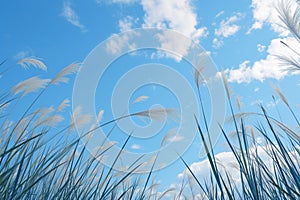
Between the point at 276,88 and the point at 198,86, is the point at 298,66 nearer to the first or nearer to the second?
the point at 276,88

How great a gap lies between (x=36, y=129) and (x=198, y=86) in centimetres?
148

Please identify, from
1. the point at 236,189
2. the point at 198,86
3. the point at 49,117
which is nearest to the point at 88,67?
the point at 49,117

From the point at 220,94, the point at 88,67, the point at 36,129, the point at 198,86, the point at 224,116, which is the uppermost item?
the point at 88,67

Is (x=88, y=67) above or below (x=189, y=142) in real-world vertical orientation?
above

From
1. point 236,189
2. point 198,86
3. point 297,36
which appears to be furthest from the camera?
point 236,189

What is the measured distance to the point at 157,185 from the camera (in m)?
4.21

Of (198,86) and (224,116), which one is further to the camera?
(224,116)

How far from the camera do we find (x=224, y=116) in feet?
9.20

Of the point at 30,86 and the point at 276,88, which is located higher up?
the point at 276,88

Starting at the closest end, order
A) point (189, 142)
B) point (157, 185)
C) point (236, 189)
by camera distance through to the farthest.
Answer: point (236, 189)
point (189, 142)
point (157, 185)

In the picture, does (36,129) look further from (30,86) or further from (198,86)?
(198,86)

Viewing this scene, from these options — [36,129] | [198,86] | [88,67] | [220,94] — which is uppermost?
[88,67]

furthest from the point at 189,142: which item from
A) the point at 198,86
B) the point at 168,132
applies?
the point at 198,86

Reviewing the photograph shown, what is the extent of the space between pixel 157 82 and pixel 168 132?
4.01ft
